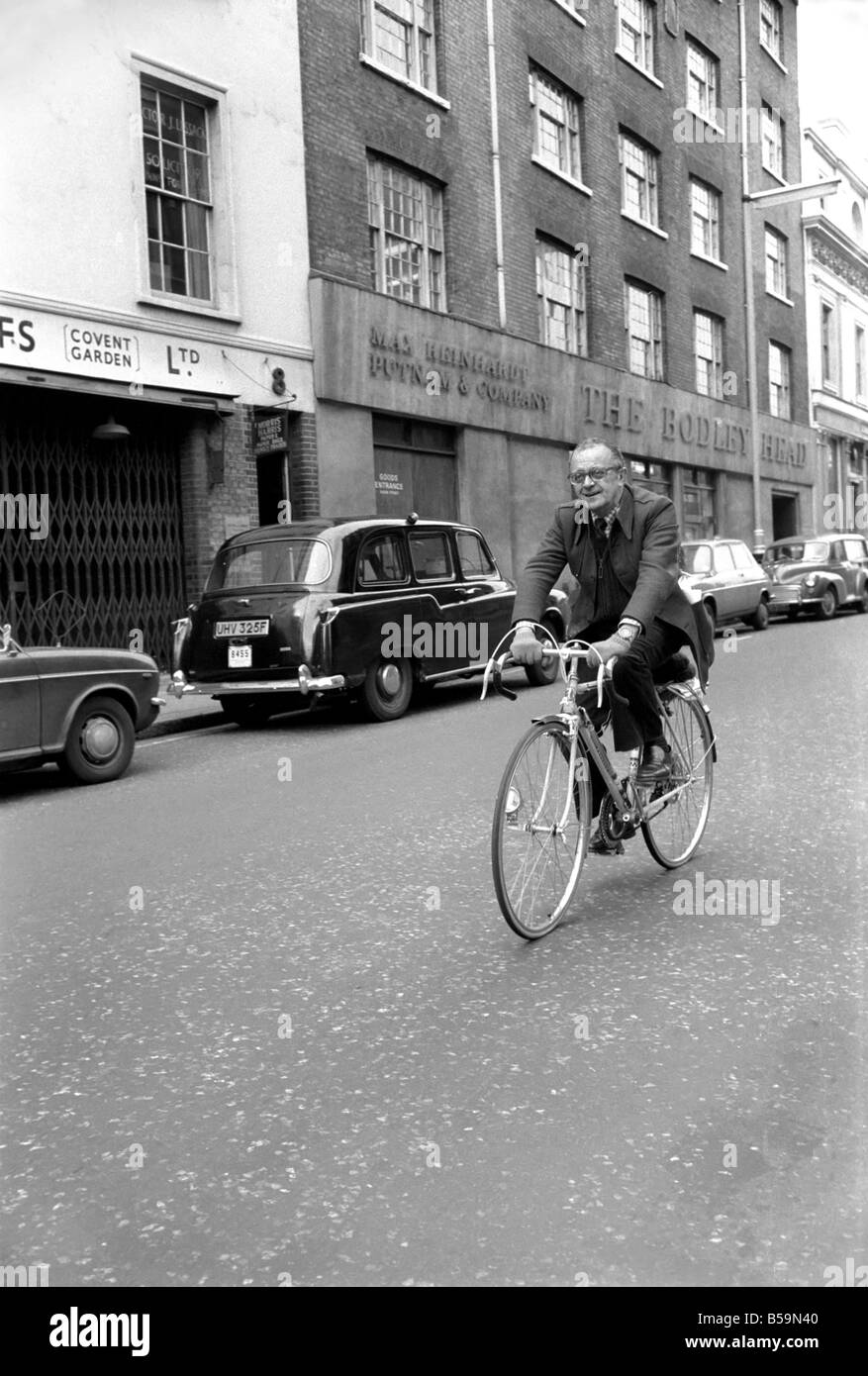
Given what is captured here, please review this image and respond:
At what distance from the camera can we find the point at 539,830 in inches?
184

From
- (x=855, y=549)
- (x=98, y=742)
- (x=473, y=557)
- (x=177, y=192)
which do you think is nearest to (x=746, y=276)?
(x=855, y=549)

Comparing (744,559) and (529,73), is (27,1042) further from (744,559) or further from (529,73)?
(529,73)

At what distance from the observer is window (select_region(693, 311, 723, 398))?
29.3m

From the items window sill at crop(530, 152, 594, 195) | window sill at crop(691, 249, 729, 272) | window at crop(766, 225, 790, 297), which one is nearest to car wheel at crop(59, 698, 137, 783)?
window sill at crop(530, 152, 594, 195)

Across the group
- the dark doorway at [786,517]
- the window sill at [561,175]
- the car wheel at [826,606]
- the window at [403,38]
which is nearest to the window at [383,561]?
the window at [403,38]

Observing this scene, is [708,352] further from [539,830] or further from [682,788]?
[539,830]

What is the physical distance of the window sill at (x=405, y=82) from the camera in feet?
60.3

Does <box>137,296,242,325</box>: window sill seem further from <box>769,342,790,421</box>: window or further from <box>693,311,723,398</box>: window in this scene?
<box>769,342,790,421</box>: window

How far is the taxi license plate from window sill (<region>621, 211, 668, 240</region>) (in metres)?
17.5

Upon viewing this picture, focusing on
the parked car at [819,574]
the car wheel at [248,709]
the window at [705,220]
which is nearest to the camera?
the car wheel at [248,709]

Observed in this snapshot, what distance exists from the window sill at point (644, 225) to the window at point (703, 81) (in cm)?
367

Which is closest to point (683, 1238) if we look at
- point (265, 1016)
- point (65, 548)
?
point (265, 1016)

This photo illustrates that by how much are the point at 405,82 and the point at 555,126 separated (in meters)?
5.38

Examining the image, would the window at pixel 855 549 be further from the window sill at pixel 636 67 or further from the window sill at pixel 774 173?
the window sill at pixel 774 173
